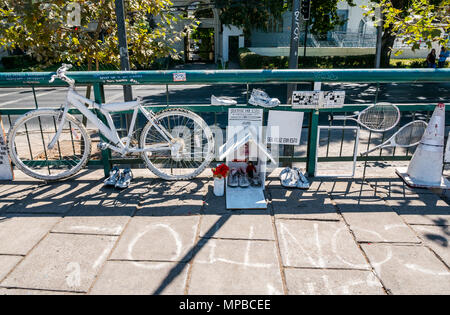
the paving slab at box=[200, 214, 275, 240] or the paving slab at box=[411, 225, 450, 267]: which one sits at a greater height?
the paving slab at box=[200, 214, 275, 240]

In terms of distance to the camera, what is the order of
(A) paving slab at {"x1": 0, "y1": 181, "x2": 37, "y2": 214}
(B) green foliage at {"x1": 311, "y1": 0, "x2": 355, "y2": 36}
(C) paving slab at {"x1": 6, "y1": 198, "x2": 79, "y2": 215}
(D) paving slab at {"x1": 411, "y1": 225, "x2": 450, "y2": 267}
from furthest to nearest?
1. (B) green foliage at {"x1": 311, "y1": 0, "x2": 355, "y2": 36}
2. (A) paving slab at {"x1": 0, "y1": 181, "x2": 37, "y2": 214}
3. (C) paving slab at {"x1": 6, "y1": 198, "x2": 79, "y2": 215}
4. (D) paving slab at {"x1": 411, "y1": 225, "x2": 450, "y2": 267}

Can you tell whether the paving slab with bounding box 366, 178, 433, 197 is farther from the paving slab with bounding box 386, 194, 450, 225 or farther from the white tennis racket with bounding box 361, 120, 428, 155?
the white tennis racket with bounding box 361, 120, 428, 155

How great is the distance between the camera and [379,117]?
14.7 feet

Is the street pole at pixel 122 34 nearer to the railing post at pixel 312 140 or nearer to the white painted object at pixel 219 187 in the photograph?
the white painted object at pixel 219 187

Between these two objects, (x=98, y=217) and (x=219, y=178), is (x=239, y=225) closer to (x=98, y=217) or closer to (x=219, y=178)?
(x=219, y=178)

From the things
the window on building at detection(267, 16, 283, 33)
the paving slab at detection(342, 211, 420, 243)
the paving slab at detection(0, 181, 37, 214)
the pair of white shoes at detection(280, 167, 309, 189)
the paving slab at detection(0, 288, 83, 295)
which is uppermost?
the window on building at detection(267, 16, 283, 33)

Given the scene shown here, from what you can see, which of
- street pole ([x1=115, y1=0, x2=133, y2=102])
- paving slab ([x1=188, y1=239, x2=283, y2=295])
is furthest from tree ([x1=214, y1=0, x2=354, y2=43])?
paving slab ([x1=188, y1=239, x2=283, y2=295])

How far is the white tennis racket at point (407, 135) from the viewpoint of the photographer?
4434 mm

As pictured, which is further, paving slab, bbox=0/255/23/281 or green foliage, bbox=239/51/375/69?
green foliage, bbox=239/51/375/69

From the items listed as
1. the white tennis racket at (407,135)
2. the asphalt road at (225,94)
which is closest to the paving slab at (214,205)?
the white tennis racket at (407,135)

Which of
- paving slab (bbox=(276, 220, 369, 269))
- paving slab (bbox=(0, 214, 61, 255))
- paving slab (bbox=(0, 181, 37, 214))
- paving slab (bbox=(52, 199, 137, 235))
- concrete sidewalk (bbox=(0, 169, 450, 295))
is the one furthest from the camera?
paving slab (bbox=(0, 181, 37, 214))

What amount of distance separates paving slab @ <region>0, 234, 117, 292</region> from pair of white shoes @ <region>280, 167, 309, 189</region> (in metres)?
2.29

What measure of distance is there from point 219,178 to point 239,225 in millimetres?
780

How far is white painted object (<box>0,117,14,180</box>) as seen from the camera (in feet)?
15.0
